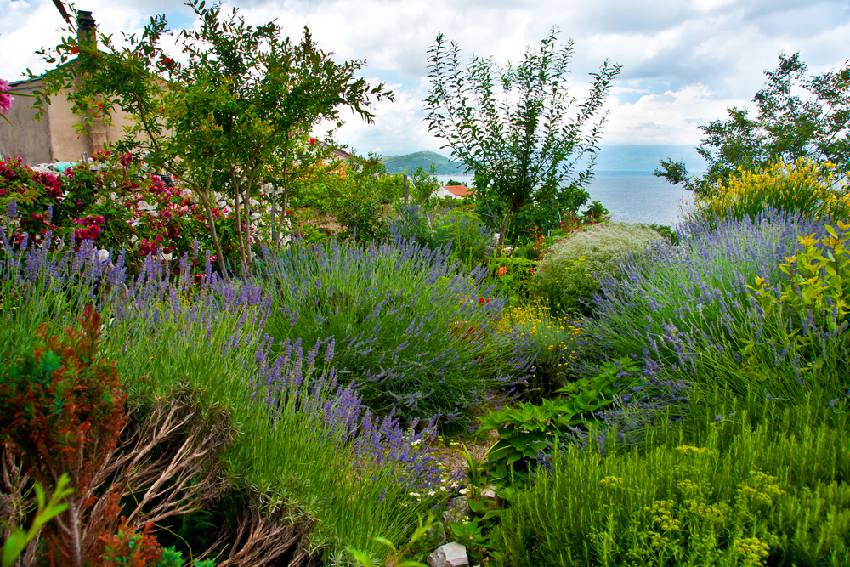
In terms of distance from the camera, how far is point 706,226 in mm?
6445

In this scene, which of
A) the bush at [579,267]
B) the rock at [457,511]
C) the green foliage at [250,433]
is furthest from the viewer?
the bush at [579,267]

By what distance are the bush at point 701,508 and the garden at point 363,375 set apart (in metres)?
0.01

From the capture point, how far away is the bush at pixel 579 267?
6543 mm

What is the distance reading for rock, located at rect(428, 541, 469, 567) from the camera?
8.54 feet

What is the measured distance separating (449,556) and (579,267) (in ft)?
14.8

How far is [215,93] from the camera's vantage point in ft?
15.1

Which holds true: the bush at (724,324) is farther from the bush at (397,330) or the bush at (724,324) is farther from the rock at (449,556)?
the rock at (449,556)

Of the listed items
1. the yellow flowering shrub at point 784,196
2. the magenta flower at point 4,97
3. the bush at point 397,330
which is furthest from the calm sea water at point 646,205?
the magenta flower at point 4,97

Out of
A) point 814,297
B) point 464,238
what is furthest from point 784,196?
point 814,297

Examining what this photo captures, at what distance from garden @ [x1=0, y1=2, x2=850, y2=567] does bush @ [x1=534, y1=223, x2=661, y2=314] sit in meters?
0.04

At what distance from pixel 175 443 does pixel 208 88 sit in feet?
10.7

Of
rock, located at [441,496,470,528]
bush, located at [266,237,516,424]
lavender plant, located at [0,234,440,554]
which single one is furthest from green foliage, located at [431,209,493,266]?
lavender plant, located at [0,234,440,554]

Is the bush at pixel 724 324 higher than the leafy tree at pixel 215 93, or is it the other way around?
the leafy tree at pixel 215 93

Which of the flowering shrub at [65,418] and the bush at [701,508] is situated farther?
the bush at [701,508]
